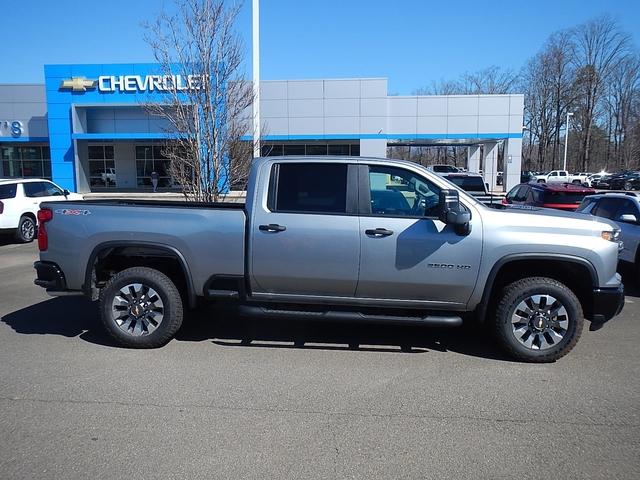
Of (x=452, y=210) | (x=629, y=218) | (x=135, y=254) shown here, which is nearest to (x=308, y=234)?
(x=452, y=210)

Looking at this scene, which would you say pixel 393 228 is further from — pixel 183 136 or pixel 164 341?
pixel 183 136

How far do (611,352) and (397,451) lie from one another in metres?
3.25

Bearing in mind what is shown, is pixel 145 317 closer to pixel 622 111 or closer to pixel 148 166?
pixel 148 166

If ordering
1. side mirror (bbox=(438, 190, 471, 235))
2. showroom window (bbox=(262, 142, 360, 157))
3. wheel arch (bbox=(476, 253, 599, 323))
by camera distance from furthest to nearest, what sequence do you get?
showroom window (bbox=(262, 142, 360, 157)), wheel arch (bbox=(476, 253, 599, 323)), side mirror (bbox=(438, 190, 471, 235))

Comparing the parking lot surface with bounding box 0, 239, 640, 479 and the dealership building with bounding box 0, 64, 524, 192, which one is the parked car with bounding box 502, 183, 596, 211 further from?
the dealership building with bounding box 0, 64, 524, 192

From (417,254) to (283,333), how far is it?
196 cm

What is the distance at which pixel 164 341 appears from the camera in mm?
5422

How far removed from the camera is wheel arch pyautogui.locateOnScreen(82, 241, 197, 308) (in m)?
5.28

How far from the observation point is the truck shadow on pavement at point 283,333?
18.3 feet

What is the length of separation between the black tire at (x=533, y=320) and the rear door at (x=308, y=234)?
1.50 m

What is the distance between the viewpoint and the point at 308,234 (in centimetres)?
506

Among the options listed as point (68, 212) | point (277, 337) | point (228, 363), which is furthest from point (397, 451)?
point (68, 212)

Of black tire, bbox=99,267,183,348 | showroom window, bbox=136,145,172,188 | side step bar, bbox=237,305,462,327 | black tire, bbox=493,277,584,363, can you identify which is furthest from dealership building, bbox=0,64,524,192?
black tire, bbox=493,277,584,363

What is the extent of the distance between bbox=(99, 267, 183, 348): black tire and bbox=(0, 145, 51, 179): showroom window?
37204mm
